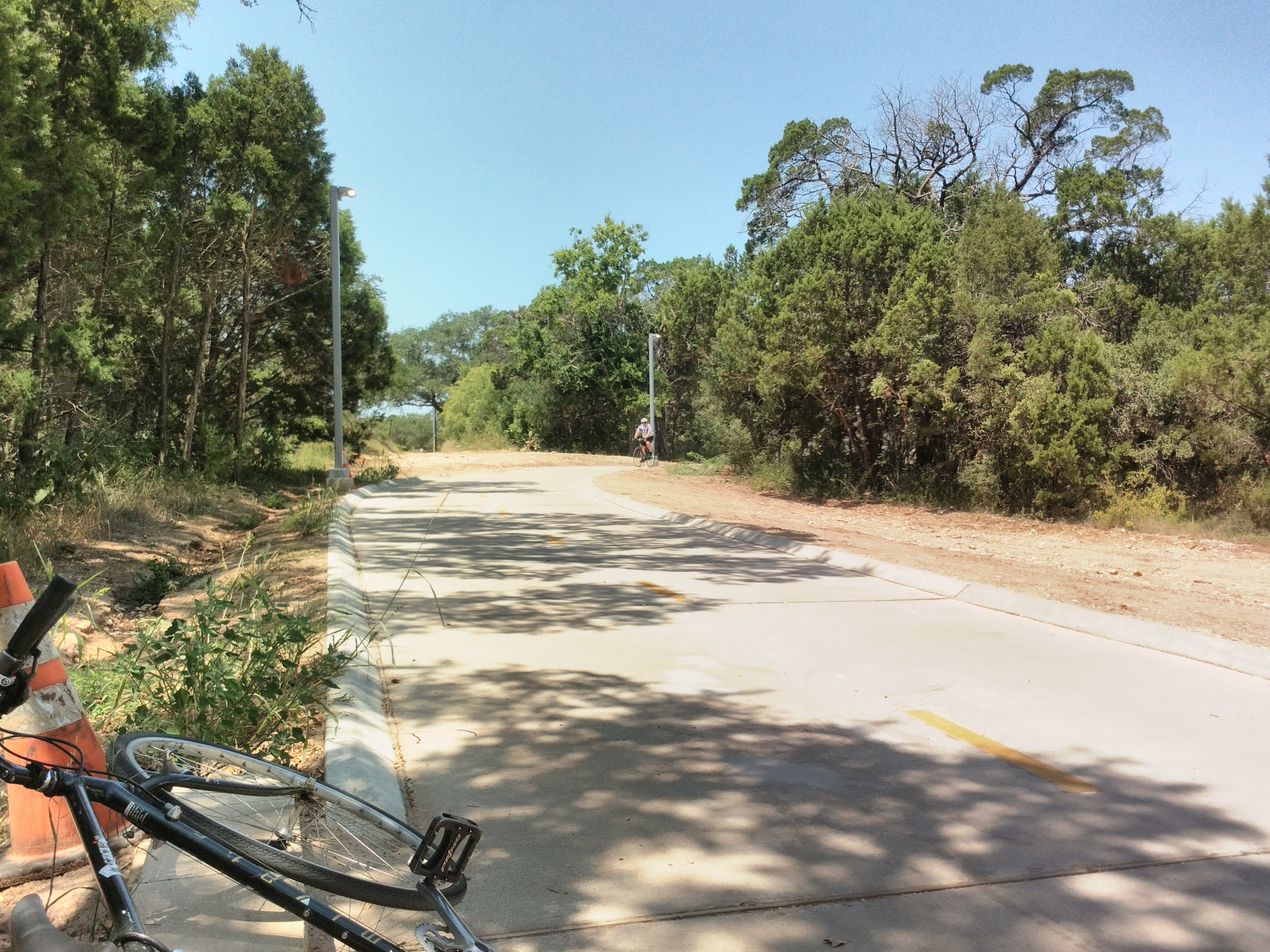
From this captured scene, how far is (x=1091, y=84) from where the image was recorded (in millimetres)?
34750

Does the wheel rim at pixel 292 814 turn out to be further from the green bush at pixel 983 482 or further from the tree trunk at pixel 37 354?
the green bush at pixel 983 482

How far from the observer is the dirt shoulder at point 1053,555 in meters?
9.45

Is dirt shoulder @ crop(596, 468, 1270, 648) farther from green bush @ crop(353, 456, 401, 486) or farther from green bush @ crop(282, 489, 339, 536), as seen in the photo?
green bush @ crop(353, 456, 401, 486)

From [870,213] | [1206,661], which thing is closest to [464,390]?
[870,213]

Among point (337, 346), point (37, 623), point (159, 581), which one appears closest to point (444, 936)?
point (37, 623)

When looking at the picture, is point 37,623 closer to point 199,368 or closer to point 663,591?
point 663,591

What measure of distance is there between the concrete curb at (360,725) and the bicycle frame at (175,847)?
1914 mm

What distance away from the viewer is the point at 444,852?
2.35 meters

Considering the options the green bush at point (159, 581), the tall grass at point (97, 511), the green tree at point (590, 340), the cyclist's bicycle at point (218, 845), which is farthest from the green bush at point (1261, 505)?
the green tree at point (590, 340)

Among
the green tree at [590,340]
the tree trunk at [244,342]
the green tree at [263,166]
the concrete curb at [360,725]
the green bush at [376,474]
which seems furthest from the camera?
the green tree at [590,340]

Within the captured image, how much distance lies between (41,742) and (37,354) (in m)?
13.7

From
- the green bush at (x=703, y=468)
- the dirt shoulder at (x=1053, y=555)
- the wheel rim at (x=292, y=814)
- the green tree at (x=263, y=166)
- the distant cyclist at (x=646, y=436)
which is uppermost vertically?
the green tree at (x=263, y=166)

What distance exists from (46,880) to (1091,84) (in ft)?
130

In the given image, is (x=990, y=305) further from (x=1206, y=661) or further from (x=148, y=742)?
(x=148, y=742)
